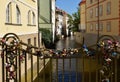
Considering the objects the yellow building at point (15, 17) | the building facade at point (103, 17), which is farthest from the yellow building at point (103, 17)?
the yellow building at point (15, 17)

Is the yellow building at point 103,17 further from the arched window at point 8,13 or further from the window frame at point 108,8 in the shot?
the arched window at point 8,13

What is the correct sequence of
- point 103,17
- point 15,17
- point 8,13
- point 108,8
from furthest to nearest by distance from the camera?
point 103,17, point 108,8, point 15,17, point 8,13

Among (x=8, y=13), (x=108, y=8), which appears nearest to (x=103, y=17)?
(x=108, y=8)

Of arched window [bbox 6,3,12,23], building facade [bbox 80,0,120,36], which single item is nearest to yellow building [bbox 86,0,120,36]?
building facade [bbox 80,0,120,36]

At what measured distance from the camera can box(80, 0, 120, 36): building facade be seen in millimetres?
30661

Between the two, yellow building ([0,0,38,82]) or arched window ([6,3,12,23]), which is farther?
arched window ([6,3,12,23])

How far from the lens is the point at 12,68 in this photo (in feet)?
21.8

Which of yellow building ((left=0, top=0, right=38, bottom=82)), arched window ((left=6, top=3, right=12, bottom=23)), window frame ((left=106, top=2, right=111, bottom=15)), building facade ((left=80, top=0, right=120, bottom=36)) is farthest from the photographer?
window frame ((left=106, top=2, right=111, bottom=15))

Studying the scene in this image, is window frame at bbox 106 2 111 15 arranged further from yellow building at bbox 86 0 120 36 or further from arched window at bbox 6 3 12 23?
arched window at bbox 6 3 12 23

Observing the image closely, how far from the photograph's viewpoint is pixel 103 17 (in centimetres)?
3634

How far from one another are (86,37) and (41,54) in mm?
40870

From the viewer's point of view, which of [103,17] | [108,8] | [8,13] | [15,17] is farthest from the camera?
[103,17]

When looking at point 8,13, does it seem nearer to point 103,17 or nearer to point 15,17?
point 15,17

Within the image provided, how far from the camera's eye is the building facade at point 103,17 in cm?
3066
